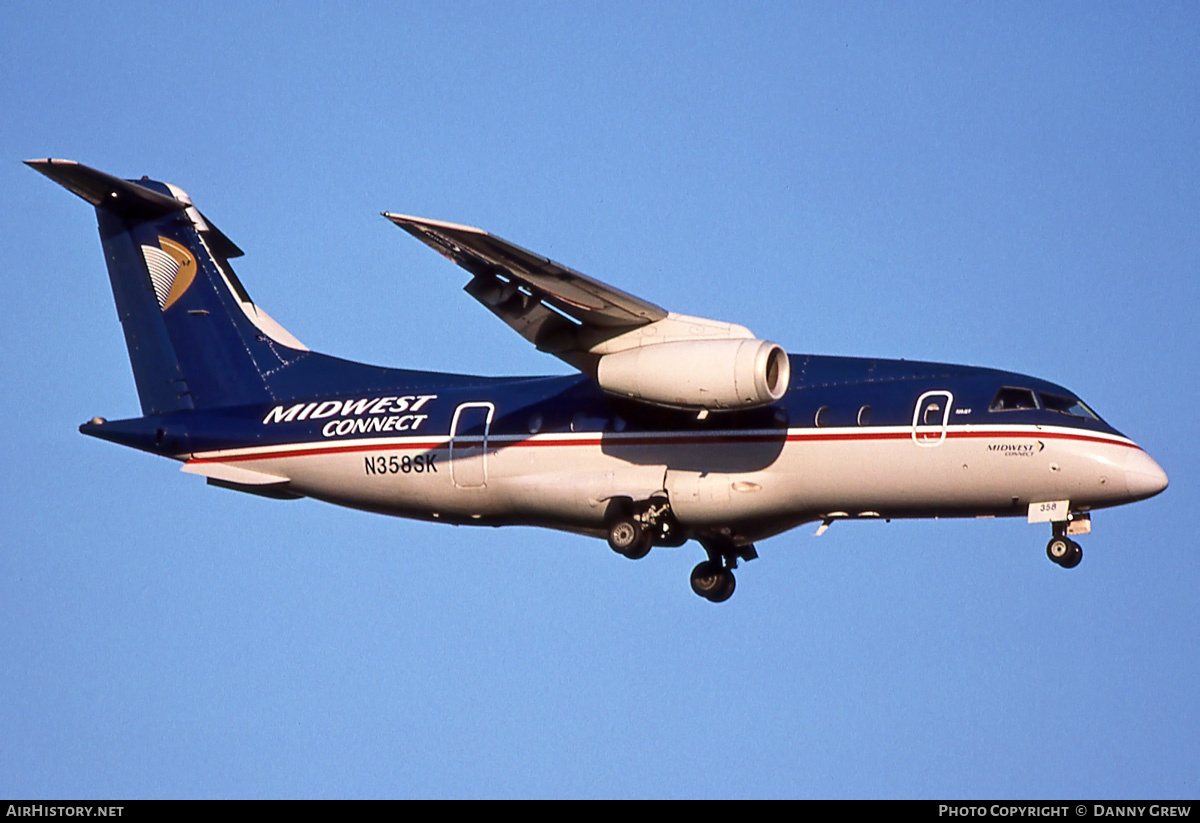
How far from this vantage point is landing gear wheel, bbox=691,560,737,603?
70.5 feet

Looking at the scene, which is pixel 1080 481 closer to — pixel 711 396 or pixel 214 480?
pixel 711 396

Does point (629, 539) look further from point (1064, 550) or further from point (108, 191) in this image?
point (108, 191)

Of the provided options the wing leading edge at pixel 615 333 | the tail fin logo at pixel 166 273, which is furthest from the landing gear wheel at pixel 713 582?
the tail fin logo at pixel 166 273

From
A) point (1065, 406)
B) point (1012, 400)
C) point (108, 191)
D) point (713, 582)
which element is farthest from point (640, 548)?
point (108, 191)

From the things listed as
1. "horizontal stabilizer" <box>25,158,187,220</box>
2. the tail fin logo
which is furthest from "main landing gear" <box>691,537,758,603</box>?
"horizontal stabilizer" <box>25,158,187,220</box>

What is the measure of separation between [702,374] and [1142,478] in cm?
447

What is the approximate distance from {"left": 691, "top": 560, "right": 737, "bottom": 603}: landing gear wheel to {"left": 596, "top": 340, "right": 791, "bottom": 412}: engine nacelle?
310 cm

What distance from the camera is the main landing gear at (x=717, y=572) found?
21.5 meters

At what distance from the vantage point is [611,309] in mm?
19391

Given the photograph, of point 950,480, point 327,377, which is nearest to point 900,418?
point 950,480

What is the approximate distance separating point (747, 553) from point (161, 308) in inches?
319

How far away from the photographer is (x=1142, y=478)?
18203 millimetres

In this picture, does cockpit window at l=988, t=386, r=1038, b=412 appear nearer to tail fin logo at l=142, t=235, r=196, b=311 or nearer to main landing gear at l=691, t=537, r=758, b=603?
main landing gear at l=691, t=537, r=758, b=603
